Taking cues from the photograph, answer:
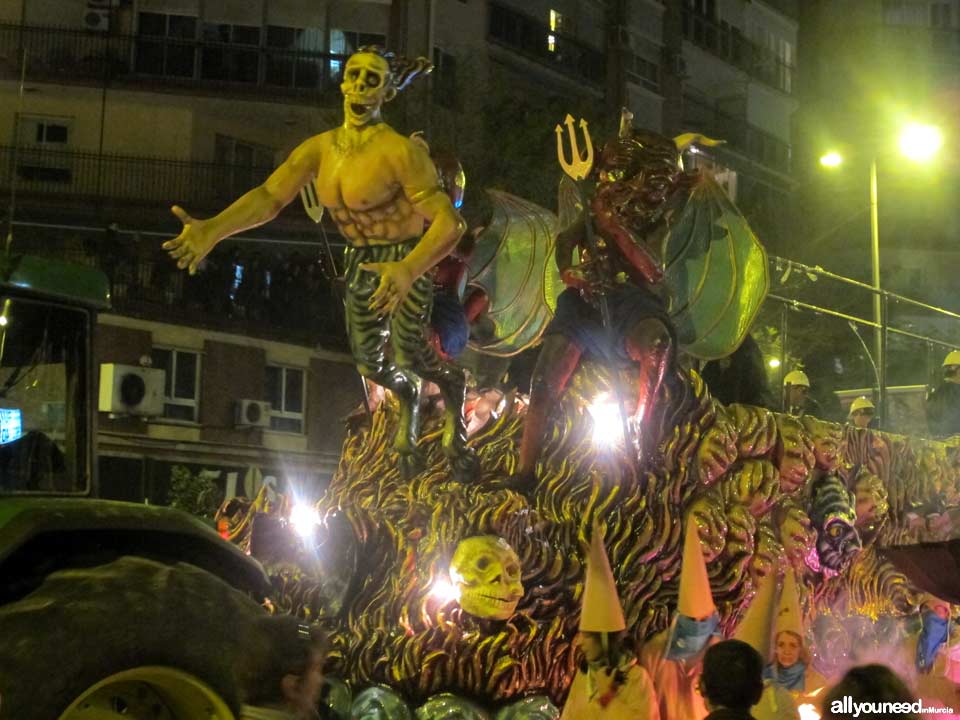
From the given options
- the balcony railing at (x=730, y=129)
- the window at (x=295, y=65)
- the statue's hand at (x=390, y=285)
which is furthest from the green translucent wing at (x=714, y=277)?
the balcony railing at (x=730, y=129)

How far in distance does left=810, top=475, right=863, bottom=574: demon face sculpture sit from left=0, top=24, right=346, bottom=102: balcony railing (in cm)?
1879

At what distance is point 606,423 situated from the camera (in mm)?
7441

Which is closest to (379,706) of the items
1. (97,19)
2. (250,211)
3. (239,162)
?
(250,211)

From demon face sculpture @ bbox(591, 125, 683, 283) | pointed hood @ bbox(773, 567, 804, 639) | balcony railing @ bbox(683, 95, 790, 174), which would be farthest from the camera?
balcony railing @ bbox(683, 95, 790, 174)

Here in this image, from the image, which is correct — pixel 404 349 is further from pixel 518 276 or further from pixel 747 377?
pixel 747 377

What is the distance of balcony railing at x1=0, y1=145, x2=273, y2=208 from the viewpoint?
25.2 m

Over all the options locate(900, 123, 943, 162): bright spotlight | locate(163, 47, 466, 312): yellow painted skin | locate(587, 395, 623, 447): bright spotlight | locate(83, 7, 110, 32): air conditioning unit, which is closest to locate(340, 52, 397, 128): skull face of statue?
locate(163, 47, 466, 312): yellow painted skin

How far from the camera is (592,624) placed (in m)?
6.66

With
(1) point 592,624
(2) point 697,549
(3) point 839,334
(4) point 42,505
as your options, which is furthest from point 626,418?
(3) point 839,334

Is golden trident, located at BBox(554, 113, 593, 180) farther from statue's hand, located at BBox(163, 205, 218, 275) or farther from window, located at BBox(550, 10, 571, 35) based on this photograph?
window, located at BBox(550, 10, 571, 35)

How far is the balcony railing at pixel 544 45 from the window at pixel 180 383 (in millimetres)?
10076

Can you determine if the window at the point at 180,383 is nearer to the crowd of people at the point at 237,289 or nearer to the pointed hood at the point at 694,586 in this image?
the crowd of people at the point at 237,289

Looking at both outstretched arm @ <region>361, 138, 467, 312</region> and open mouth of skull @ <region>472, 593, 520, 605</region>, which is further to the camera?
open mouth of skull @ <region>472, 593, 520, 605</region>

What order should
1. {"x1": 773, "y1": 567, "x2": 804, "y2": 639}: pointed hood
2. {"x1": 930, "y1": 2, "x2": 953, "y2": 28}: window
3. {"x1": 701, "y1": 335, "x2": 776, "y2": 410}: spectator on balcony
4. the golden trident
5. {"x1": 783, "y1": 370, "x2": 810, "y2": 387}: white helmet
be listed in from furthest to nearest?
{"x1": 930, "y1": 2, "x2": 953, "y2": 28}: window → {"x1": 783, "y1": 370, "x2": 810, "y2": 387}: white helmet → {"x1": 701, "y1": 335, "x2": 776, "y2": 410}: spectator on balcony → the golden trident → {"x1": 773, "y1": 567, "x2": 804, "y2": 639}: pointed hood
